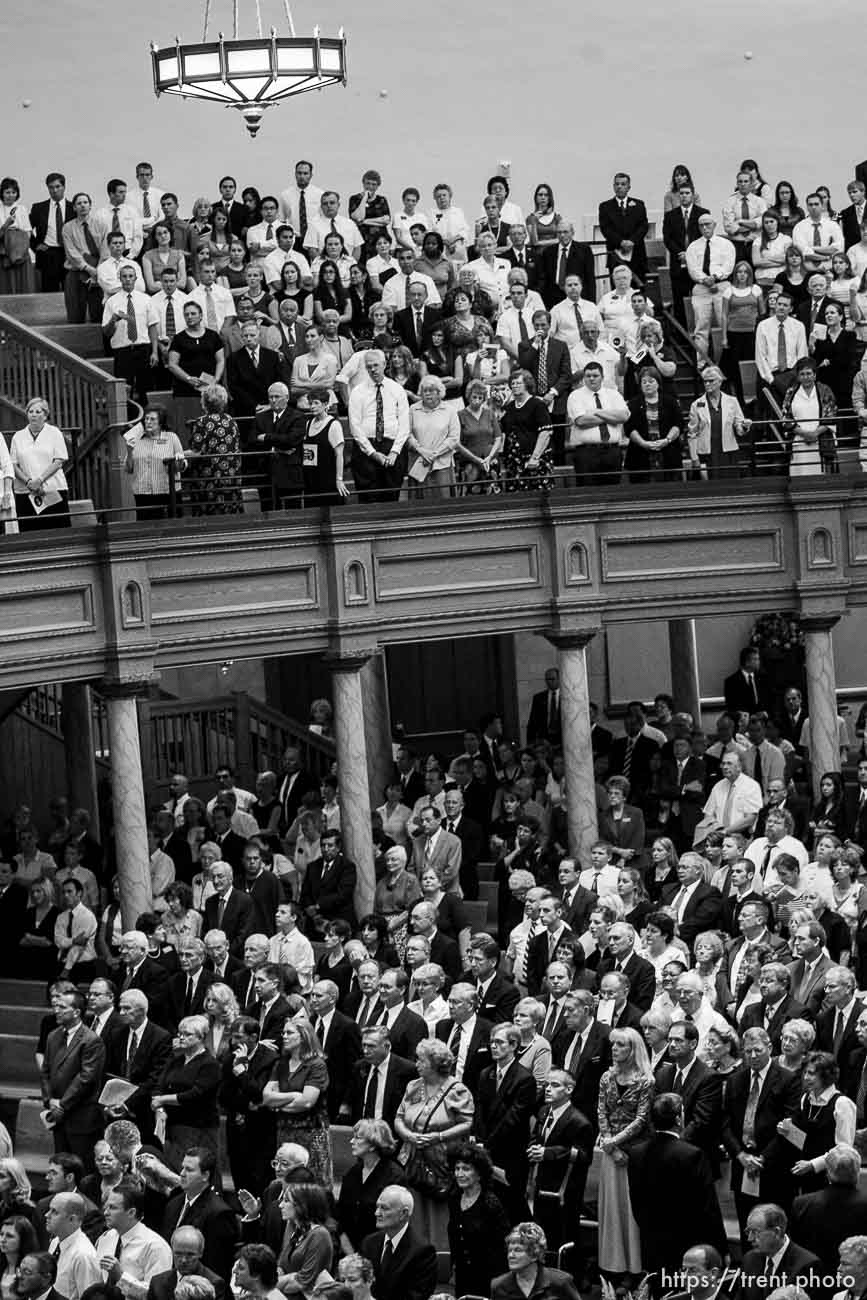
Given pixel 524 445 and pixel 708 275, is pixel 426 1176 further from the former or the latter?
pixel 708 275

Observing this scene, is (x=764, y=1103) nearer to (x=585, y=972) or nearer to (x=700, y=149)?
(x=585, y=972)

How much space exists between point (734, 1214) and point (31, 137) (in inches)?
585

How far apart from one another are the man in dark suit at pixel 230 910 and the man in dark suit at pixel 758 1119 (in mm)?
4511

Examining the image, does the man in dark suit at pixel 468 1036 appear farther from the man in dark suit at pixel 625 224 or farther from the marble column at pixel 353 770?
the man in dark suit at pixel 625 224

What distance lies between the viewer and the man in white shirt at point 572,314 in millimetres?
19609

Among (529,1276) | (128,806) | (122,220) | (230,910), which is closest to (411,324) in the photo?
(122,220)

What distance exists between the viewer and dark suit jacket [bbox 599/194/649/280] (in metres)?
21.7

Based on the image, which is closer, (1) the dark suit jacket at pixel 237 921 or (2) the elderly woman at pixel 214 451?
(1) the dark suit jacket at pixel 237 921

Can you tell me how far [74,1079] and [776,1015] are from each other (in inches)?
143

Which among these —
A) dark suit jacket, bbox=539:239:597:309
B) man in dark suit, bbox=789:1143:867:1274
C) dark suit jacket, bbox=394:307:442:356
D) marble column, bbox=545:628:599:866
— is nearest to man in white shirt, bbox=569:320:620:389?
dark suit jacket, bbox=394:307:442:356

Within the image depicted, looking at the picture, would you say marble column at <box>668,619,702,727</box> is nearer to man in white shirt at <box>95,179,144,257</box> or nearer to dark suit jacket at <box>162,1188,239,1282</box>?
man in white shirt at <box>95,179,144,257</box>

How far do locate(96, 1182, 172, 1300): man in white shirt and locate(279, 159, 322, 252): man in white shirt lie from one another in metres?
11.6

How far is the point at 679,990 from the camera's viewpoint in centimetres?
1242

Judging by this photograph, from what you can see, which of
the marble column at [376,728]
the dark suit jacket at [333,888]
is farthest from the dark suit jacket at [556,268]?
the dark suit jacket at [333,888]
